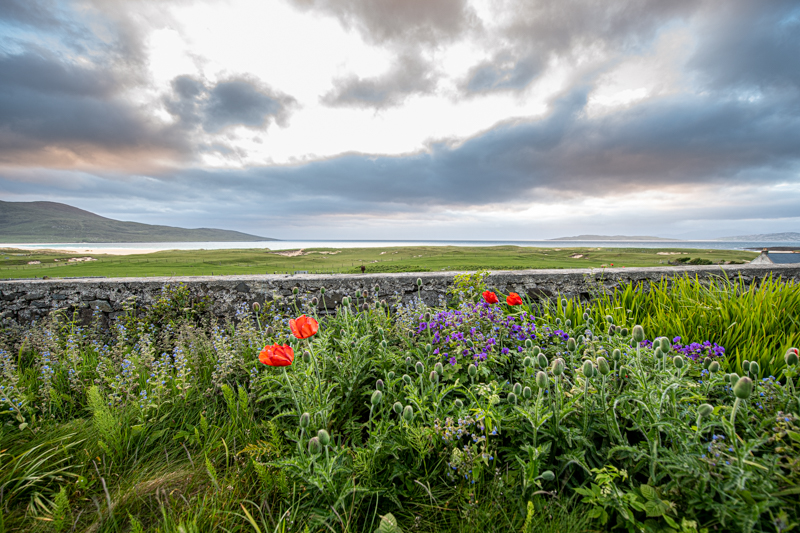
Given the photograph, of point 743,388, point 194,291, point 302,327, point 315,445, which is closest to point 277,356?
point 302,327

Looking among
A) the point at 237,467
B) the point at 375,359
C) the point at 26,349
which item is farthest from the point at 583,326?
the point at 26,349

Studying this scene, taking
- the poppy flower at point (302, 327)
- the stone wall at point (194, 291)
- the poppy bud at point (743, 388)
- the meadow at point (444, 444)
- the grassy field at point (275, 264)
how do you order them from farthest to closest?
1. the grassy field at point (275, 264)
2. the stone wall at point (194, 291)
3. the poppy flower at point (302, 327)
4. the meadow at point (444, 444)
5. the poppy bud at point (743, 388)

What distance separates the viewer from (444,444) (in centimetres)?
196

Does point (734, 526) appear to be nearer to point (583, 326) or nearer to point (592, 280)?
point (583, 326)

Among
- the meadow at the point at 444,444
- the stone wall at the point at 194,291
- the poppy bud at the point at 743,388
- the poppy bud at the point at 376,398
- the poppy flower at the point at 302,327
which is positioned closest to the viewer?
the poppy bud at the point at 743,388

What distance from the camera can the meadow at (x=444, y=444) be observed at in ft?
4.75

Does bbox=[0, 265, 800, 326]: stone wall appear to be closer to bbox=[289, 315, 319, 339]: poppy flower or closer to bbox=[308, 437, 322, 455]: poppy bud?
bbox=[289, 315, 319, 339]: poppy flower

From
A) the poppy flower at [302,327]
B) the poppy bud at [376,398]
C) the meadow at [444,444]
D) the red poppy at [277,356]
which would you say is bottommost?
the meadow at [444,444]

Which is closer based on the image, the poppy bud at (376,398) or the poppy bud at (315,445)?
the poppy bud at (315,445)

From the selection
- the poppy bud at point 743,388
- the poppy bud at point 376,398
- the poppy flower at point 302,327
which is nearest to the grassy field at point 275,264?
Result: the poppy flower at point 302,327

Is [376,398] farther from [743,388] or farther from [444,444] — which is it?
[743,388]

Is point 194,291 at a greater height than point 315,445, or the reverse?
point 194,291

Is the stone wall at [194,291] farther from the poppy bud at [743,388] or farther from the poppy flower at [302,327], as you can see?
the poppy bud at [743,388]

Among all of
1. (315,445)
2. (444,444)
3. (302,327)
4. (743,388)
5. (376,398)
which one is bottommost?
(444,444)
